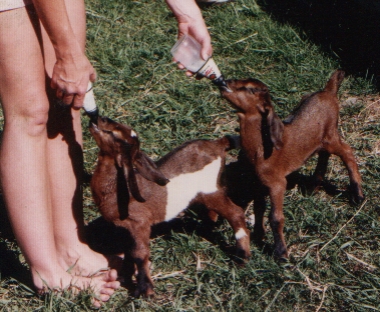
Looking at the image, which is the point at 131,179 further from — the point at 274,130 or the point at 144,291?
the point at 274,130

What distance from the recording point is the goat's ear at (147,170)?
3.33 m

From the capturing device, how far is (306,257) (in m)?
3.60

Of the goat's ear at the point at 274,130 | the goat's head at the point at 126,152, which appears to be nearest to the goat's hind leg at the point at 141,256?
the goat's head at the point at 126,152

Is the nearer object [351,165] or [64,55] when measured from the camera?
[64,55]

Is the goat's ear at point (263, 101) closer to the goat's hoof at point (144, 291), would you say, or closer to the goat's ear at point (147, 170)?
the goat's ear at point (147, 170)

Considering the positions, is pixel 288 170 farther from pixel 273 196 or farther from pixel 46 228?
pixel 46 228

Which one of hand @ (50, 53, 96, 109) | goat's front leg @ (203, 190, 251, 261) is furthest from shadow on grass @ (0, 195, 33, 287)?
hand @ (50, 53, 96, 109)

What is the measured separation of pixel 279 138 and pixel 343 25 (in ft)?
9.69

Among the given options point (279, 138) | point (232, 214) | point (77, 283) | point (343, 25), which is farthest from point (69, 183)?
point (343, 25)

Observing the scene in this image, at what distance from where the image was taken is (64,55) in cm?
279

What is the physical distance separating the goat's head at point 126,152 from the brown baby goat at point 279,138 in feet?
2.25

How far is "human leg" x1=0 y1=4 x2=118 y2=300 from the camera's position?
2875 millimetres

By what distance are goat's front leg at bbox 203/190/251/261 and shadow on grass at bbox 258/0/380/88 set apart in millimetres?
2264

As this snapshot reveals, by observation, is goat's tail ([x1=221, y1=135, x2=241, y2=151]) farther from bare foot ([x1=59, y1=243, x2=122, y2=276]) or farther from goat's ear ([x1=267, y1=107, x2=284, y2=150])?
bare foot ([x1=59, y1=243, x2=122, y2=276])
